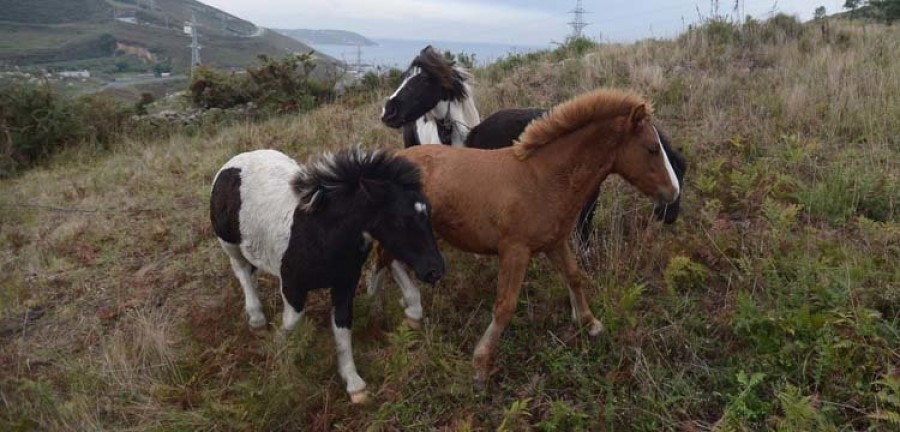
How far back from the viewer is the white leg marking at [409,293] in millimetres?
3834

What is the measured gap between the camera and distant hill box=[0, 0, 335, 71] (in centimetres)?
2750

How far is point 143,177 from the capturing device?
8.12 m

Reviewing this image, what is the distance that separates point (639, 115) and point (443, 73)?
2875mm

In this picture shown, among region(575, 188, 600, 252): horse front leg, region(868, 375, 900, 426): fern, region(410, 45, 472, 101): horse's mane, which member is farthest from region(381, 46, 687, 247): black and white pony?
region(868, 375, 900, 426): fern

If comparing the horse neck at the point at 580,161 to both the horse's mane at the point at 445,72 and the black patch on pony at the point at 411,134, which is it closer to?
the horse's mane at the point at 445,72

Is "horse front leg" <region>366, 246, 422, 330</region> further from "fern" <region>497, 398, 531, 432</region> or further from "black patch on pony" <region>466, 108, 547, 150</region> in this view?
"black patch on pony" <region>466, 108, 547, 150</region>

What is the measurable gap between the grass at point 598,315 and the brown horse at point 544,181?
1.91 ft

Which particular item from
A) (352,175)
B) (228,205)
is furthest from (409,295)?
(228,205)

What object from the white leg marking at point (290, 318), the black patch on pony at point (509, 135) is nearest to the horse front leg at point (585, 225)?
the black patch on pony at point (509, 135)

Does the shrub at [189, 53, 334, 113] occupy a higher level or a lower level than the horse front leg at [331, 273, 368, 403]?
higher

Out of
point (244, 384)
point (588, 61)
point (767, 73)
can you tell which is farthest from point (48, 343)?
point (767, 73)

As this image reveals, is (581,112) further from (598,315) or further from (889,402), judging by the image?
(889,402)

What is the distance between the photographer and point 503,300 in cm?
330

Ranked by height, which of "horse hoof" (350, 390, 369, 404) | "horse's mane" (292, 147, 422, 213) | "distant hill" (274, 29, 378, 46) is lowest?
"horse hoof" (350, 390, 369, 404)
